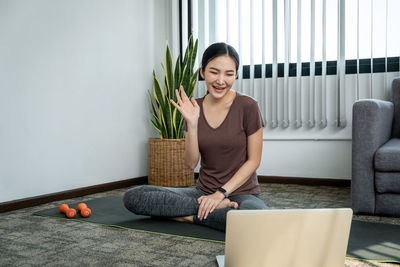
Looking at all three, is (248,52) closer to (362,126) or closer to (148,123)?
(148,123)

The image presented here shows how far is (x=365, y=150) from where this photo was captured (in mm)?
2213

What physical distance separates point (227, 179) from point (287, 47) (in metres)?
1.93

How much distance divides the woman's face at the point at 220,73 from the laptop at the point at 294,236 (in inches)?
36.1

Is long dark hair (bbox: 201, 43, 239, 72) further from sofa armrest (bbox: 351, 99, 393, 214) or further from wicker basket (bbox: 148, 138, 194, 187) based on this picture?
wicker basket (bbox: 148, 138, 194, 187)

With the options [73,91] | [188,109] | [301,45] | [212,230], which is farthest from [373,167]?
[73,91]

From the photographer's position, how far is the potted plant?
3.40 m

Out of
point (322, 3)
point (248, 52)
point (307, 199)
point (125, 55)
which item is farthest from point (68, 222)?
point (322, 3)

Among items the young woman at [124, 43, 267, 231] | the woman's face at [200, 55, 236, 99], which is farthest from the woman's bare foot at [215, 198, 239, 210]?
the woman's face at [200, 55, 236, 99]

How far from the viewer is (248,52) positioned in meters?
3.72

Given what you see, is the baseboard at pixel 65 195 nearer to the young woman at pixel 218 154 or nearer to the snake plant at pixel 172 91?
the snake plant at pixel 172 91

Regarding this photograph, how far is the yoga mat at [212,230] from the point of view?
1.54 meters

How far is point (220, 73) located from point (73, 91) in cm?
147

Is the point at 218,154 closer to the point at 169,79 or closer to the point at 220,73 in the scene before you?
the point at 220,73

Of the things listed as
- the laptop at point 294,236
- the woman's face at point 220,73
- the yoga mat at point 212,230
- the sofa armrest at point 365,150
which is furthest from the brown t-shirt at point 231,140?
the laptop at point 294,236
